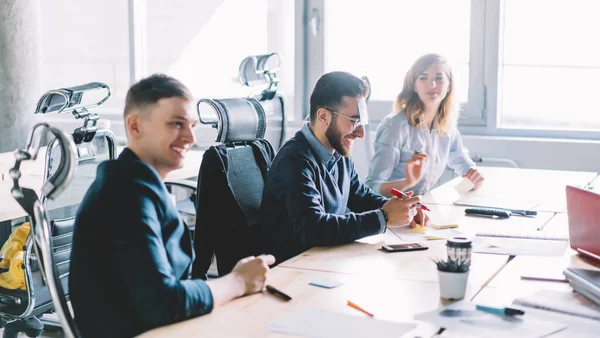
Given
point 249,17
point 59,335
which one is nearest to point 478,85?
point 249,17

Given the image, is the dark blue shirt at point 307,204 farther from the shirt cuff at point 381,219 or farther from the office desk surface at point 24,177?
the office desk surface at point 24,177

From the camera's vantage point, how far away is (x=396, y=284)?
192 centimetres

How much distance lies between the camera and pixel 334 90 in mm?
2639

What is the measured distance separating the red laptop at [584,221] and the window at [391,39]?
2.41 m

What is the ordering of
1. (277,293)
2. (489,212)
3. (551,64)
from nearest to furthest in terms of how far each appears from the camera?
(277,293) < (489,212) < (551,64)

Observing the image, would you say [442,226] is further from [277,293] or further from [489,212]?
[277,293]

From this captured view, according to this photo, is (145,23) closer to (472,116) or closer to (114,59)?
(114,59)

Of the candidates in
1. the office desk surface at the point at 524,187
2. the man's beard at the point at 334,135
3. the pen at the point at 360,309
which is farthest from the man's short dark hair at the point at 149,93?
the office desk surface at the point at 524,187

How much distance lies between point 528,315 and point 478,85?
10.2ft

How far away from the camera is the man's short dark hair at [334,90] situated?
2631mm

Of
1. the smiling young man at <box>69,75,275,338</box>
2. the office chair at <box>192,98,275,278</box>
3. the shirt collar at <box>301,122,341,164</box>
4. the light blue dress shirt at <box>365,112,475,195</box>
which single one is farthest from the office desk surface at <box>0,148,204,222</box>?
the smiling young man at <box>69,75,275,338</box>

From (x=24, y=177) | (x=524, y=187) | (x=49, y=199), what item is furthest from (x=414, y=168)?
(x=49, y=199)

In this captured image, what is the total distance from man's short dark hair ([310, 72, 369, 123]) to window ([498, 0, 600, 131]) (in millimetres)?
2206

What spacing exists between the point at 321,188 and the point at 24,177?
1660 mm
